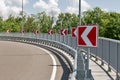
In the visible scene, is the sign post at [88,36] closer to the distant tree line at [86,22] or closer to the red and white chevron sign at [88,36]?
the red and white chevron sign at [88,36]

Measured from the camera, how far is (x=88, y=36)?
10.5 meters

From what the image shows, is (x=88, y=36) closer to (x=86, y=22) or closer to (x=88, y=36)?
(x=88, y=36)

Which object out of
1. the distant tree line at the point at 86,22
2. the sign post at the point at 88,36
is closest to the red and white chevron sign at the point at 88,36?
the sign post at the point at 88,36

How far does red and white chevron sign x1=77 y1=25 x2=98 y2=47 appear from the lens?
10.4 m

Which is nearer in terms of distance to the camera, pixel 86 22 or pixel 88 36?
pixel 88 36

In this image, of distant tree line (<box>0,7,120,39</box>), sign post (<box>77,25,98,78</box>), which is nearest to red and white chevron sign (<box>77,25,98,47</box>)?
sign post (<box>77,25,98,78</box>)

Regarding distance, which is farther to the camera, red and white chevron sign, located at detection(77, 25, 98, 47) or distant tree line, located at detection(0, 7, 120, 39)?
distant tree line, located at detection(0, 7, 120, 39)

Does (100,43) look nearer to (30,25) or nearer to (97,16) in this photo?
(97,16)

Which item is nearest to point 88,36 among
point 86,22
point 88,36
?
point 88,36

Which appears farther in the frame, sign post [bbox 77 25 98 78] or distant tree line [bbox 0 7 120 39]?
distant tree line [bbox 0 7 120 39]

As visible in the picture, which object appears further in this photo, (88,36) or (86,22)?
(86,22)

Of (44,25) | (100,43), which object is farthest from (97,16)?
(100,43)

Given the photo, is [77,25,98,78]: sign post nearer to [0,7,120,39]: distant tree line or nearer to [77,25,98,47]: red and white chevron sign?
[77,25,98,47]: red and white chevron sign

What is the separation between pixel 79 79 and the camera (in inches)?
450
